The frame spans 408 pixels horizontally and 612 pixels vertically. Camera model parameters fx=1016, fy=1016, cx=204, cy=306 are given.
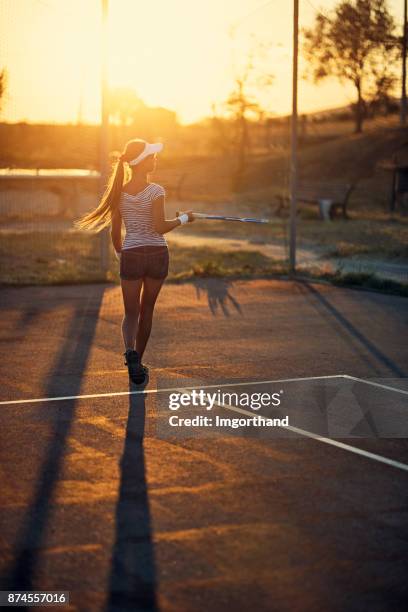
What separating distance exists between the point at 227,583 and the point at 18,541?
42.4 inches

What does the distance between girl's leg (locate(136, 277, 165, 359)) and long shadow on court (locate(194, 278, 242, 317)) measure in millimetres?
4109

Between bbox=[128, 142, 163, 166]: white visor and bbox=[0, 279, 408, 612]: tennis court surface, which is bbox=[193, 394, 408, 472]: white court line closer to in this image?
bbox=[0, 279, 408, 612]: tennis court surface

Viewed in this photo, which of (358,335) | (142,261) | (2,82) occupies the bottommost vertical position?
(358,335)

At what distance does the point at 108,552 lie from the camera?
461 centimetres

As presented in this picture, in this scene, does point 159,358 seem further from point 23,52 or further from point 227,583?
point 23,52

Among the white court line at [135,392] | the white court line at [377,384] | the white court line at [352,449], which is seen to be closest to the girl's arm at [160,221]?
the white court line at [135,392]

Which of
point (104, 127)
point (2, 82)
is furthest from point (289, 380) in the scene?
point (2, 82)

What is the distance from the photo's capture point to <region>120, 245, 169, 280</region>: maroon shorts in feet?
27.5

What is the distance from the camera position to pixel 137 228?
8.38 m

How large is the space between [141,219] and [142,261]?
13.6 inches

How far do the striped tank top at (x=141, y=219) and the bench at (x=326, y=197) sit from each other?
75.6 feet

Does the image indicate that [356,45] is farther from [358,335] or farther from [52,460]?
[52,460]

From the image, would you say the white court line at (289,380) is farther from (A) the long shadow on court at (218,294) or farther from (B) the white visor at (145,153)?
(A) the long shadow on court at (218,294)

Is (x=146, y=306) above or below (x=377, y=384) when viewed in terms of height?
above
